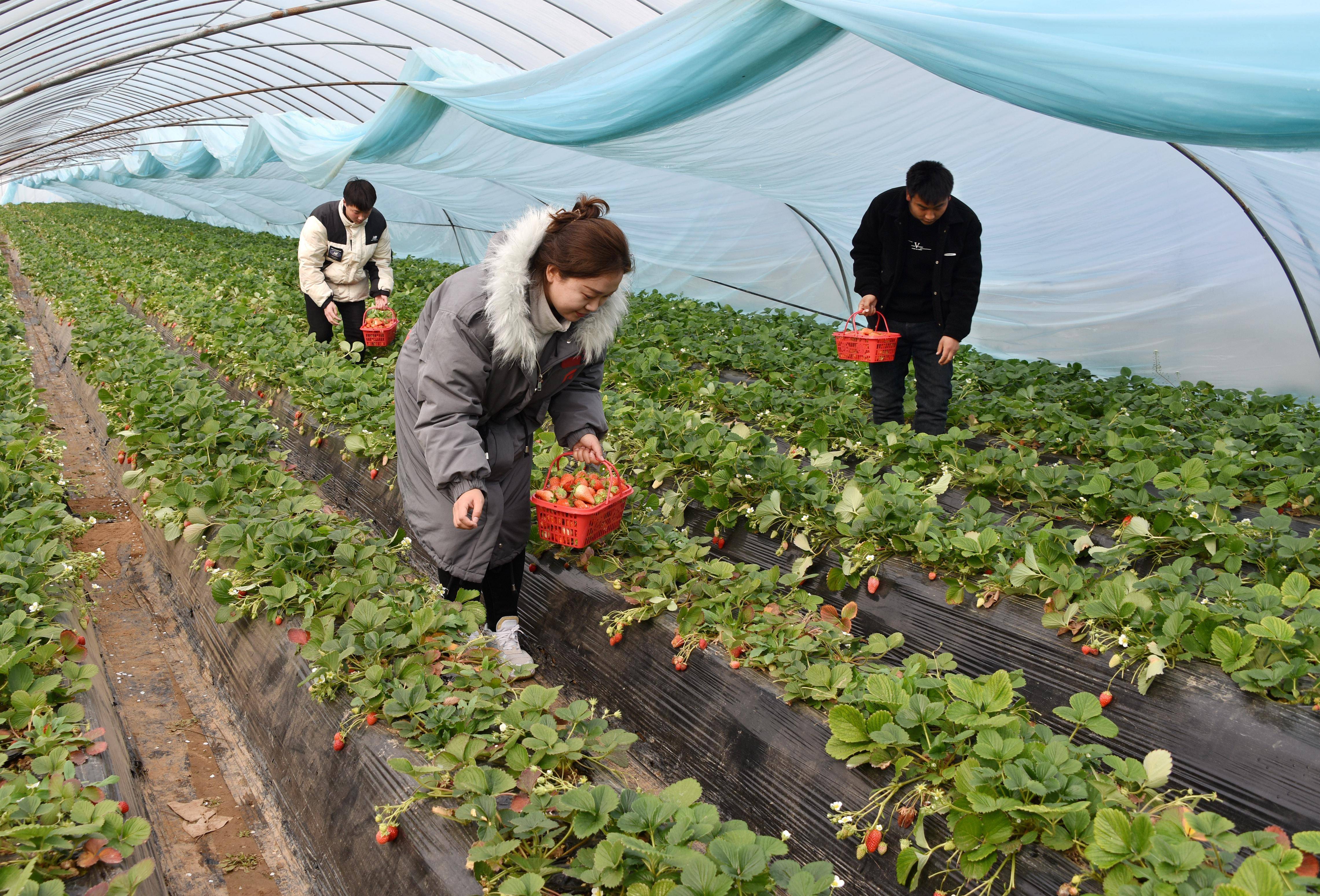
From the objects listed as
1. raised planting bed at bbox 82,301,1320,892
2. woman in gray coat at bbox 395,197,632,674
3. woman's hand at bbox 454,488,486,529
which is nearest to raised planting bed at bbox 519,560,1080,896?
raised planting bed at bbox 82,301,1320,892

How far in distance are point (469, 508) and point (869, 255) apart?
2813 millimetres

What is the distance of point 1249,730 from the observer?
2318 mm

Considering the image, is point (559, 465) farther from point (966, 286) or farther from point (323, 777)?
point (966, 286)

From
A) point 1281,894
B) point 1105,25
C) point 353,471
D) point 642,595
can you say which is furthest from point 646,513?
point 1281,894

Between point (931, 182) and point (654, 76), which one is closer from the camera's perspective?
point (931, 182)

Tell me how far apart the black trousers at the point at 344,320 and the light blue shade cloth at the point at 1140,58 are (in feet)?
12.9

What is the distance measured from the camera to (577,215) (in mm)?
2432

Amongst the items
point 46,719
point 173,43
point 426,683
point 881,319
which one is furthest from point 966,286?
point 173,43

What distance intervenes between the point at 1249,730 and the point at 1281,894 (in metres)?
0.95

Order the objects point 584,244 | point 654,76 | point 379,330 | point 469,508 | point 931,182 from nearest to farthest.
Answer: point 584,244, point 469,508, point 931,182, point 654,76, point 379,330

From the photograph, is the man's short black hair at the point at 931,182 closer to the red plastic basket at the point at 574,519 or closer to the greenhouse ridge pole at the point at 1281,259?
the red plastic basket at the point at 574,519

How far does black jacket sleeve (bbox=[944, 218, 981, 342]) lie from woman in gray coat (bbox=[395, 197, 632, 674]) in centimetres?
207

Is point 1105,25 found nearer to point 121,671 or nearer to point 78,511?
point 121,671

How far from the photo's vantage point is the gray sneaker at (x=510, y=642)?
2.93 meters
